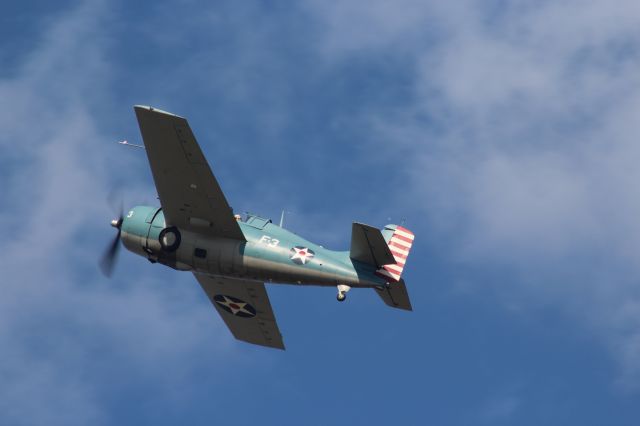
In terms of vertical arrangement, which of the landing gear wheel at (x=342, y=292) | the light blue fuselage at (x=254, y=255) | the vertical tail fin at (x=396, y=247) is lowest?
the landing gear wheel at (x=342, y=292)

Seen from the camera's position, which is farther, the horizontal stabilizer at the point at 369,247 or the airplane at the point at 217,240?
the airplane at the point at 217,240

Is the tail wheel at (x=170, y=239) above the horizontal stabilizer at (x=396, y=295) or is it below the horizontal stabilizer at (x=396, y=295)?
below

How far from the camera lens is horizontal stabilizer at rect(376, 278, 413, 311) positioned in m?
38.6

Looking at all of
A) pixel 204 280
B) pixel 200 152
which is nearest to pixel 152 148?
pixel 200 152

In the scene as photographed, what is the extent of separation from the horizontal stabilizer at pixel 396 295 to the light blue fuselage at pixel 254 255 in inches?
22.7

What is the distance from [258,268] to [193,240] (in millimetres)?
2369

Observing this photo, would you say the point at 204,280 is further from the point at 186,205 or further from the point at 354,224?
the point at 354,224

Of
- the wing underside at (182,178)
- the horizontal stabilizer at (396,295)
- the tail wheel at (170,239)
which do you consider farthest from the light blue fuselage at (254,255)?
the horizontal stabilizer at (396,295)

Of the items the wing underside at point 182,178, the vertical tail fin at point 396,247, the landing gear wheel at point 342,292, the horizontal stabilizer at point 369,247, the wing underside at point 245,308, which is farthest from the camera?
the wing underside at point 245,308

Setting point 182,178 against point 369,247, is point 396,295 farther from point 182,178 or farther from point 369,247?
point 182,178

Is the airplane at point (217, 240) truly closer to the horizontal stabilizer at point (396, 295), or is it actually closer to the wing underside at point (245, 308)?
the horizontal stabilizer at point (396, 295)

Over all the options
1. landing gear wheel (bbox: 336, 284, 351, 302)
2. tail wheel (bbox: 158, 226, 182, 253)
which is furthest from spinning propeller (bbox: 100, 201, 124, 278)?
landing gear wheel (bbox: 336, 284, 351, 302)

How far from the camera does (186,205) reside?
39.6 metres

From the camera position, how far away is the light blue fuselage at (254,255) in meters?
38.3
